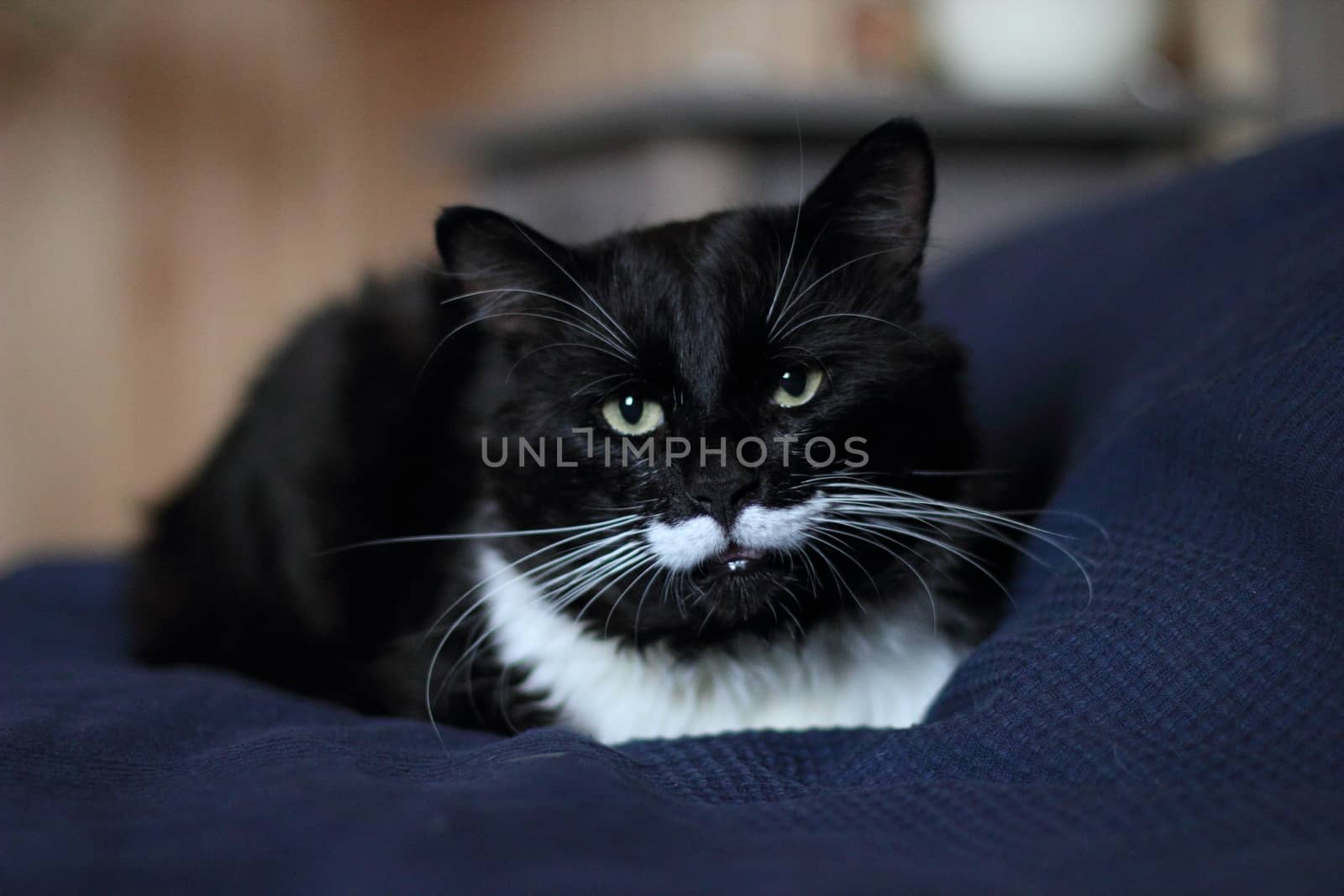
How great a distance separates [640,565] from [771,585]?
0.12 m

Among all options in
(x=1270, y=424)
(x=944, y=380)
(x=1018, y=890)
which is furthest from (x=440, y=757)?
(x=1270, y=424)

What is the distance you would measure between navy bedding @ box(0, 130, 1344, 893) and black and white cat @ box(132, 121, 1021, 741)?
110 mm

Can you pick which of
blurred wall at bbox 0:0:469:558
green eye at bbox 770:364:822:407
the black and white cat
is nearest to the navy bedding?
the black and white cat

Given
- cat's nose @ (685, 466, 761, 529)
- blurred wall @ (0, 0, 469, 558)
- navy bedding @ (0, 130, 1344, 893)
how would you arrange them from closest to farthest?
navy bedding @ (0, 130, 1344, 893)
cat's nose @ (685, 466, 761, 529)
blurred wall @ (0, 0, 469, 558)

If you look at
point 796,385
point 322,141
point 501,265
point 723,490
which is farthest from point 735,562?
point 322,141

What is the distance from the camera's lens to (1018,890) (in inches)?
23.0

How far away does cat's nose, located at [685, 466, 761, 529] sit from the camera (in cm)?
89

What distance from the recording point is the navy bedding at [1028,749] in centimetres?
61

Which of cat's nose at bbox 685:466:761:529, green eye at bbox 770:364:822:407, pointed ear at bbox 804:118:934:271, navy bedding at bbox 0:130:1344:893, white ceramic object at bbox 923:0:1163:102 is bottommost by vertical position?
navy bedding at bbox 0:130:1344:893

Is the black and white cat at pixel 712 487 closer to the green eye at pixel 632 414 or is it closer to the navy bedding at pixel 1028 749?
the green eye at pixel 632 414

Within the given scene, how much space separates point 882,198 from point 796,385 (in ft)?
0.75

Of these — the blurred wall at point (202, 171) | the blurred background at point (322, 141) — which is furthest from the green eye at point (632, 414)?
the blurred wall at point (202, 171)

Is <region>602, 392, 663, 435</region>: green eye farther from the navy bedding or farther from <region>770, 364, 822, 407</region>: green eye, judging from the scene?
the navy bedding

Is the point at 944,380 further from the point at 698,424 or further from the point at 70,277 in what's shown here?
the point at 70,277
